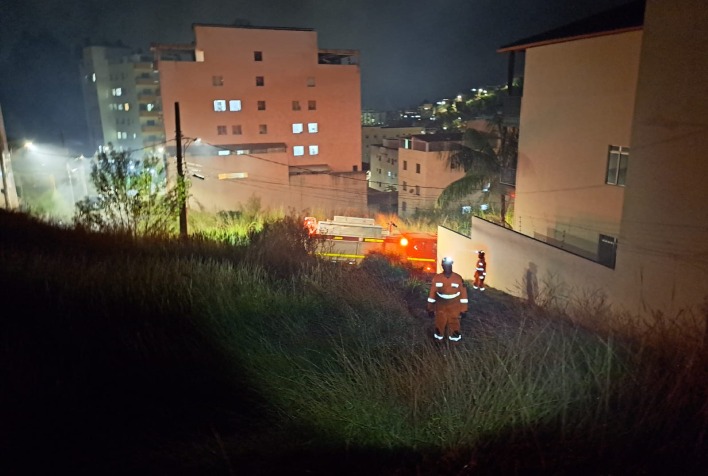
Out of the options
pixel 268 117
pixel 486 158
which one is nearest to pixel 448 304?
pixel 486 158

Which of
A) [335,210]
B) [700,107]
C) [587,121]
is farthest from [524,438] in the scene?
[335,210]

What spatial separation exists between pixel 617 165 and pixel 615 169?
0.12m

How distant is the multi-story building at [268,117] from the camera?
3212 centimetres

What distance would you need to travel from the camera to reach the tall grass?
2436mm

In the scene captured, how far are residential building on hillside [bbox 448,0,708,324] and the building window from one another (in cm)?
3

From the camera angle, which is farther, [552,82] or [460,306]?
[552,82]

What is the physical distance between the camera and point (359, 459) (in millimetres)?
2498

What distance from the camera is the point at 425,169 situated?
103 feet

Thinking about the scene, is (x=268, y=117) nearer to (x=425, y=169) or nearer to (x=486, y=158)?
(x=425, y=169)

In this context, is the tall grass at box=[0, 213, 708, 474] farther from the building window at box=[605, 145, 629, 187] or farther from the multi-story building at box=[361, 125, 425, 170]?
Result: the multi-story building at box=[361, 125, 425, 170]

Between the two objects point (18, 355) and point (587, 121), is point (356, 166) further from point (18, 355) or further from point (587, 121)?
point (18, 355)

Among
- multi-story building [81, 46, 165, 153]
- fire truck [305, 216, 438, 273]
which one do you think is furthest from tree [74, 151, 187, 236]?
multi-story building [81, 46, 165, 153]

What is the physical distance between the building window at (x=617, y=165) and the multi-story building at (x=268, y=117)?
24237 mm

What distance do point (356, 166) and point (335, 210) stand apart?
227 inches
